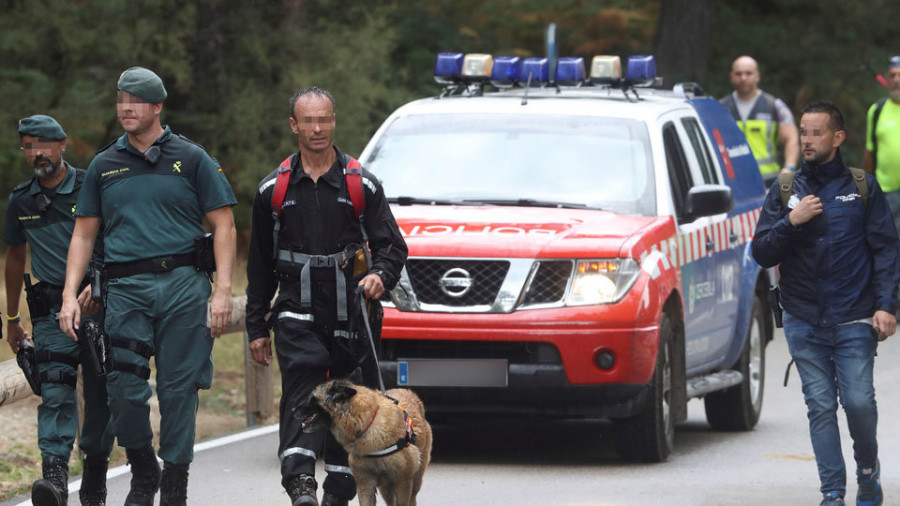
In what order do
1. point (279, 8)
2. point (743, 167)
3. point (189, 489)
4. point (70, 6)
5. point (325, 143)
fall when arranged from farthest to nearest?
point (279, 8) < point (70, 6) < point (743, 167) < point (189, 489) < point (325, 143)

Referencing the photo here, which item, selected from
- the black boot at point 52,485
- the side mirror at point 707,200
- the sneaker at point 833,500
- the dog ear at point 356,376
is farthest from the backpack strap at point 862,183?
the black boot at point 52,485

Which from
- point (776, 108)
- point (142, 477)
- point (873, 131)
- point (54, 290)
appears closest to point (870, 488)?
point (142, 477)

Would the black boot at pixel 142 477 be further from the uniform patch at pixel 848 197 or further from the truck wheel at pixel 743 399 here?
the truck wheel at pixel 743 399

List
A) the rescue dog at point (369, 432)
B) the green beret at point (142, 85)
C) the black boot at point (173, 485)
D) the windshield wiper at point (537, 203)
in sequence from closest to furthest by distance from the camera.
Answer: the rescue dog at point (369, 432) < the green beret at point (142, 85) < the black boot at point (173, 485) < the windshield wiper at point (537, 203)

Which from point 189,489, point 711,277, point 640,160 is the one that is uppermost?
point 640,160

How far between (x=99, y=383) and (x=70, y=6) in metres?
11.9

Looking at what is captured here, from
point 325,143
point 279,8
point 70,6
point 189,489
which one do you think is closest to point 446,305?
point 189,489

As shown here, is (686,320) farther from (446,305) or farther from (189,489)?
(189,489)

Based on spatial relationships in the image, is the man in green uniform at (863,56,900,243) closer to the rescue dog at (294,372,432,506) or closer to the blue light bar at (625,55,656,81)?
the blue light bar at (625,55,656,81)

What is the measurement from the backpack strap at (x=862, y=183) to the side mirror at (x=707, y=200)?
1963 mm

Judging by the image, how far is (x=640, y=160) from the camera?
408 inches

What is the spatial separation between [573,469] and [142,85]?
3405 millimetres

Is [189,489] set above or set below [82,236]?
below

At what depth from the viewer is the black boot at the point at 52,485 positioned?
7656 millimetres
